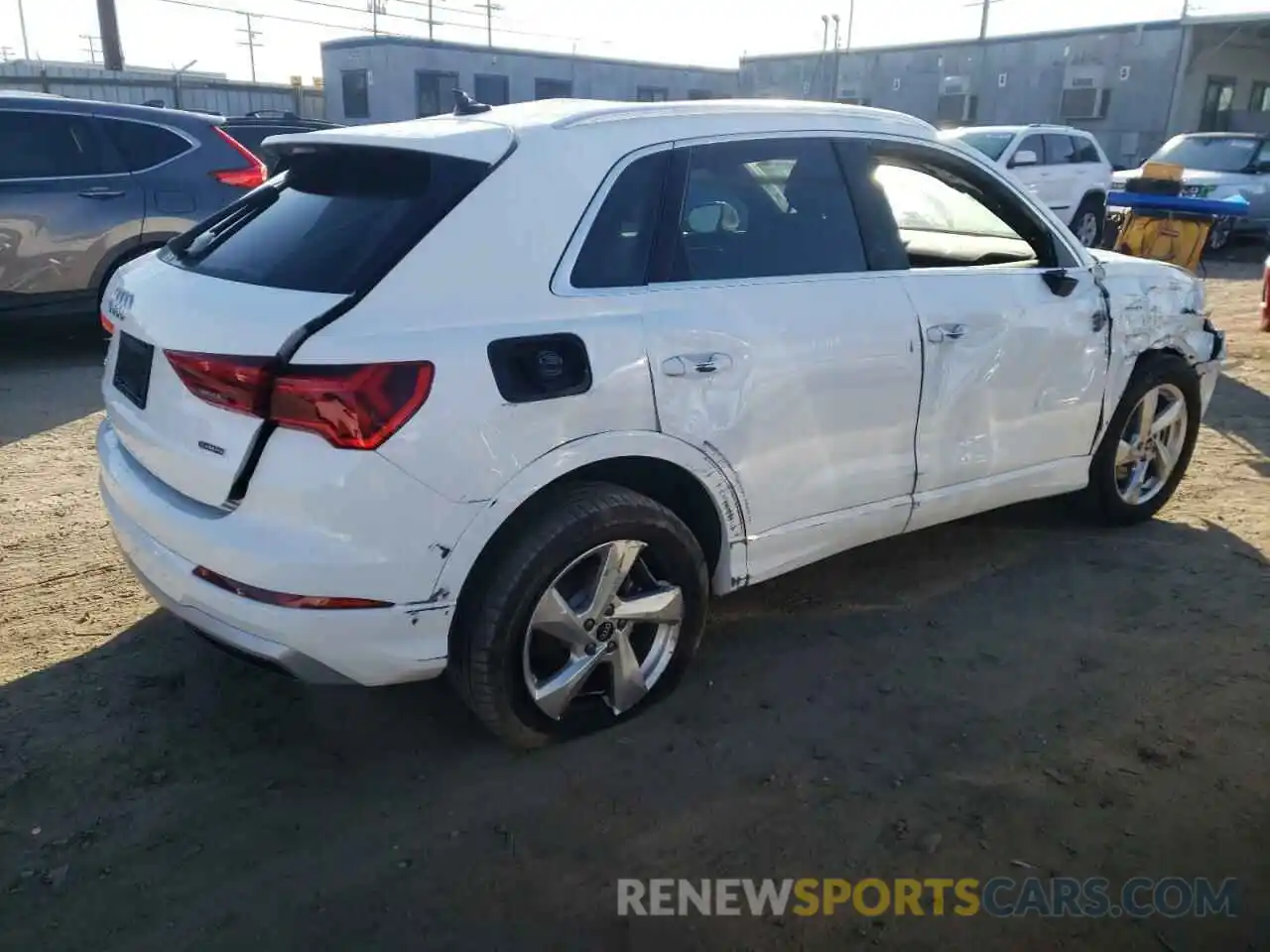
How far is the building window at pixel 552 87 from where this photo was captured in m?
37.9

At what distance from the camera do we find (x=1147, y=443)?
4.60 m

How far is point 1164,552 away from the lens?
174 inches

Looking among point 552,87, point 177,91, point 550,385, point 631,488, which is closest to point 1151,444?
point 631,488

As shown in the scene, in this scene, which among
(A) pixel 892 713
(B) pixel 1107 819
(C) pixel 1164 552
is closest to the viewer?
(B) pixel 1107 819

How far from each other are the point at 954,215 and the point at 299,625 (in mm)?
2859

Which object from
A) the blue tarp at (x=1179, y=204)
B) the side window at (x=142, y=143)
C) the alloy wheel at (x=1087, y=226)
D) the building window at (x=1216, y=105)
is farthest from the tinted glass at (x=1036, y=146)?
the building window at (x=1216, y=105)

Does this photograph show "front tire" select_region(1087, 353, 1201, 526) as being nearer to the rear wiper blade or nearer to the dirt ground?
the dirt ground

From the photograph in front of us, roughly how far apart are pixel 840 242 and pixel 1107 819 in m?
1.91

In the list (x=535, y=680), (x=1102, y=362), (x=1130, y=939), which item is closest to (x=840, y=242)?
(x=1102, y=362)

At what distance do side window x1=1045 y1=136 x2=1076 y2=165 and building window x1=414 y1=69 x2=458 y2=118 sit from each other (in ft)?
82.0

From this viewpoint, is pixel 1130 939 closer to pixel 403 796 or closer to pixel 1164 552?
pixel 403 796

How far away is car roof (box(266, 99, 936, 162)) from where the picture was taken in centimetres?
284

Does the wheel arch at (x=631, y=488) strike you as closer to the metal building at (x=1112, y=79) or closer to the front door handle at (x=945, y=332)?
the front door handle at (x=945, y=332)

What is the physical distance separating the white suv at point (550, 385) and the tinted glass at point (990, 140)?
424 inches
